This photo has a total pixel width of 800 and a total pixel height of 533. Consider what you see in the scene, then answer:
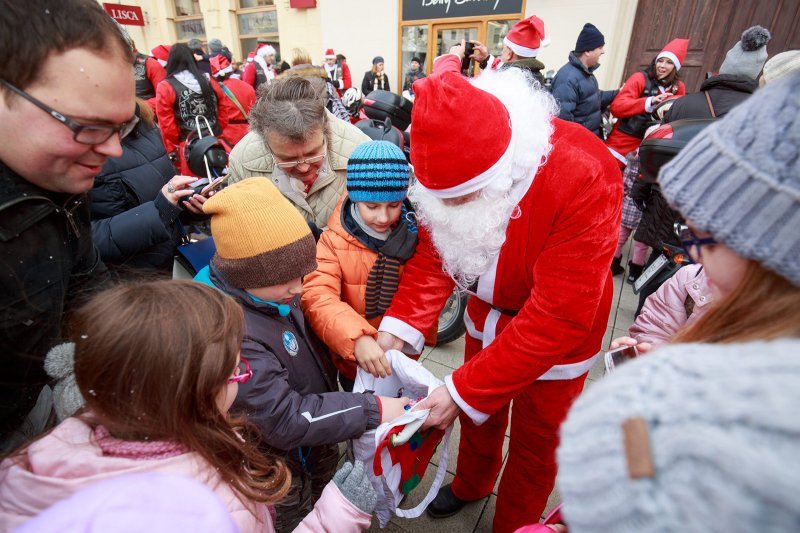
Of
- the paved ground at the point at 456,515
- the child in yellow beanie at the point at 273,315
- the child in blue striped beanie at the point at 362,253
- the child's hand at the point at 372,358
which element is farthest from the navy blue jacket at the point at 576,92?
the child in yellow beanie at the point at 273,315

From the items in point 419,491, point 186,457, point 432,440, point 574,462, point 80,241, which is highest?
point 574,462

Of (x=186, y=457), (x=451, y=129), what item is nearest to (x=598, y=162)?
(x=451, y=129)

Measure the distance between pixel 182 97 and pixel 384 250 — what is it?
12.2ft

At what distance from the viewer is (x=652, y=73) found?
4.72m

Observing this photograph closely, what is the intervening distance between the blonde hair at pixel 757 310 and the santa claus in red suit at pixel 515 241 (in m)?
0.64

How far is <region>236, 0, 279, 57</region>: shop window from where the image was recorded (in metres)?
14.2

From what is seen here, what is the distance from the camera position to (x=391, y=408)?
61.9 inches

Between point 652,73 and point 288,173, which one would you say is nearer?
point 288,173

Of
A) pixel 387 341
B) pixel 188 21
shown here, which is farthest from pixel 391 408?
pixel 188 21

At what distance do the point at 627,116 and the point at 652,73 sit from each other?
636 mm

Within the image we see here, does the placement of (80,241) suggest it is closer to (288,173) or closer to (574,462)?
(288,173)

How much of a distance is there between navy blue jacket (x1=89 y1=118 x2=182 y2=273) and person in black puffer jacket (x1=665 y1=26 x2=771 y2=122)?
11.8 feet

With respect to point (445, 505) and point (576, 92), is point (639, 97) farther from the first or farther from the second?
point (445, 505)

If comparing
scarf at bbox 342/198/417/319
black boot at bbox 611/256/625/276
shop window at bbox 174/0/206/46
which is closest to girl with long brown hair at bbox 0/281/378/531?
scarf at bbox 342/198/417/319
